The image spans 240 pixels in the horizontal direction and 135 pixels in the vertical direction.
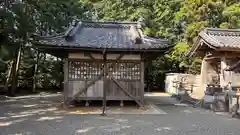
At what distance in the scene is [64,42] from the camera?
12.5 metres

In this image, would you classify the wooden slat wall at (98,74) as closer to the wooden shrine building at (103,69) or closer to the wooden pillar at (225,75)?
the wooden shrine building at (103,69)

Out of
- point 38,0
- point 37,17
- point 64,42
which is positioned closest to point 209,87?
point 64,42

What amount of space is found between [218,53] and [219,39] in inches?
26.5

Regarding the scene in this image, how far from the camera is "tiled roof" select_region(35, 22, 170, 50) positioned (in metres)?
12.4

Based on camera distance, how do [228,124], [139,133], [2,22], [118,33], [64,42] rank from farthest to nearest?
1. [118,33]
2. [2,22]
3. [64,42]
4. [228,124]
5. [139,133]

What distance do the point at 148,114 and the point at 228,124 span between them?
3.12 metres

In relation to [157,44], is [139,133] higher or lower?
lower

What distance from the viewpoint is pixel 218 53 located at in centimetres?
1388

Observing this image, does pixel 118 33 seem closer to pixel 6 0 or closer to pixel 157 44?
pixel 157 44

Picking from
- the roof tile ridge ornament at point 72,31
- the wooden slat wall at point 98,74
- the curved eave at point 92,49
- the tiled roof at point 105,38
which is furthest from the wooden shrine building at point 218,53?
the roof tile ridge ornament at point 72,31

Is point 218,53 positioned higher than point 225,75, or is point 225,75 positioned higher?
point 218,53

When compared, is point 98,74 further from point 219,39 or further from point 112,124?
point 219,39

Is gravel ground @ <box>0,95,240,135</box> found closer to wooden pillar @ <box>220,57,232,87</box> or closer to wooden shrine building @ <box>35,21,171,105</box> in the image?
wooden shrine building @ <box>35,21,171,105</box>

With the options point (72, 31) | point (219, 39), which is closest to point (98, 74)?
point (72, 31)
